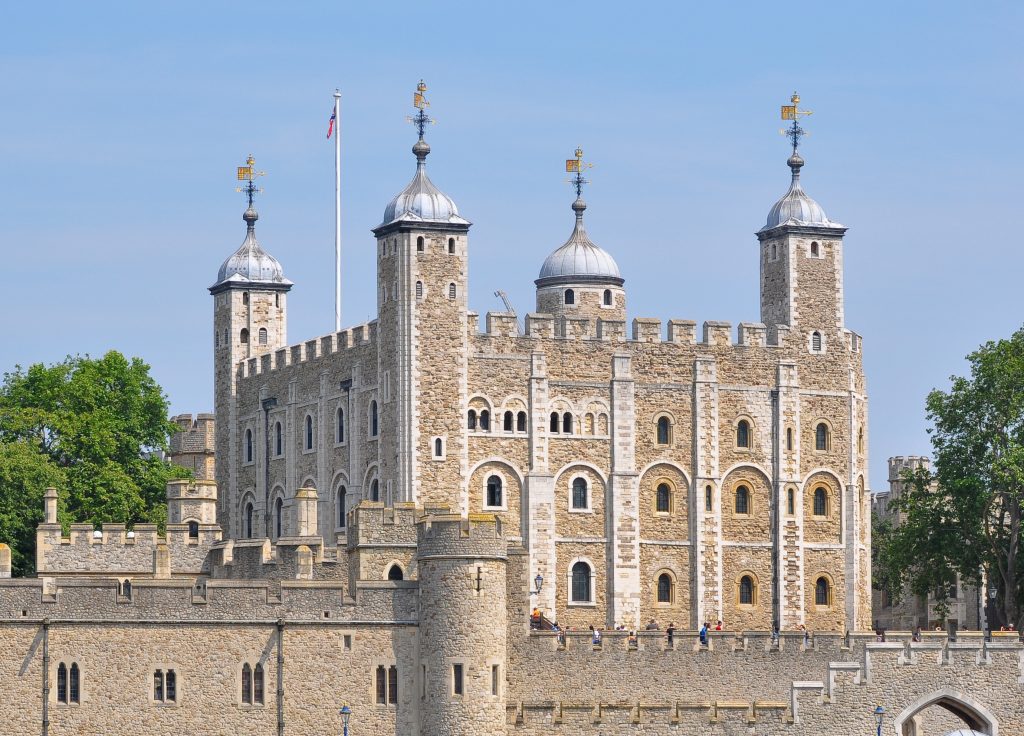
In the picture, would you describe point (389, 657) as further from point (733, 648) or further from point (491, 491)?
point (491, 491)

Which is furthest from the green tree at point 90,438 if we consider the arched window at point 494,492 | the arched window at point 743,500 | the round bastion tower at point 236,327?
the arched window at point 743,500

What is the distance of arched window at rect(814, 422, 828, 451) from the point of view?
355 ft

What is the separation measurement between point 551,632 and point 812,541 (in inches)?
983

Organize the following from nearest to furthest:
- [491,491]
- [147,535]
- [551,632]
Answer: [551,632], [147,535], [491,491]

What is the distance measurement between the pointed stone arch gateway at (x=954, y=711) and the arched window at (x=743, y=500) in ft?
70.5

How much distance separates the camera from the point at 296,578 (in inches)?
3278

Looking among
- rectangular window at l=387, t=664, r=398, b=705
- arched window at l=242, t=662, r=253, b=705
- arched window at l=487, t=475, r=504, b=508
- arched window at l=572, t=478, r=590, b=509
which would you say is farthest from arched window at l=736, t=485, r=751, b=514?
arched window at l=242, t=662, r=253, b=705

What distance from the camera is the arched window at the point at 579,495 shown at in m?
105

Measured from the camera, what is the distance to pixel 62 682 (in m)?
78.2

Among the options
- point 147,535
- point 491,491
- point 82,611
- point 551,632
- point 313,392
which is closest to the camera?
point 82,611

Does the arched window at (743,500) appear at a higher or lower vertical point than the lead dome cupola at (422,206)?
lower

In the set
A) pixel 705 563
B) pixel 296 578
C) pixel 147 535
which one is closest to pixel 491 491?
pixel 705 563

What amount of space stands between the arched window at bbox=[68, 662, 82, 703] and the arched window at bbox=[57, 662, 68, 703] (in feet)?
0.33

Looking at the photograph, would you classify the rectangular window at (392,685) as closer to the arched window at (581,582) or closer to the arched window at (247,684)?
the arched window at (247,684)
